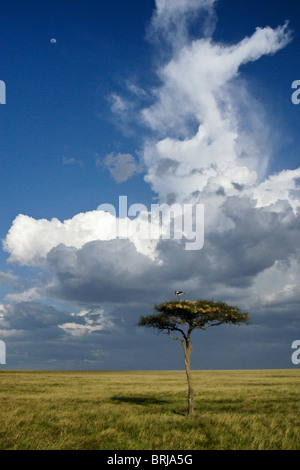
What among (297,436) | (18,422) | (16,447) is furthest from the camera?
(18,422)

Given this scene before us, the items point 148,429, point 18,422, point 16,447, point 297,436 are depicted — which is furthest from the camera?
point 18,422

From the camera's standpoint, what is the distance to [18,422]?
17234 millimetres

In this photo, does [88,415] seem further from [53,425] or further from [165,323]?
[165,323]

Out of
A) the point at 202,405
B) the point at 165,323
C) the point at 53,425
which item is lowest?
the point at 202,405

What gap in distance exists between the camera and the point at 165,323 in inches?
1111

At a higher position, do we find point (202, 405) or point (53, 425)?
point (53, 425)
